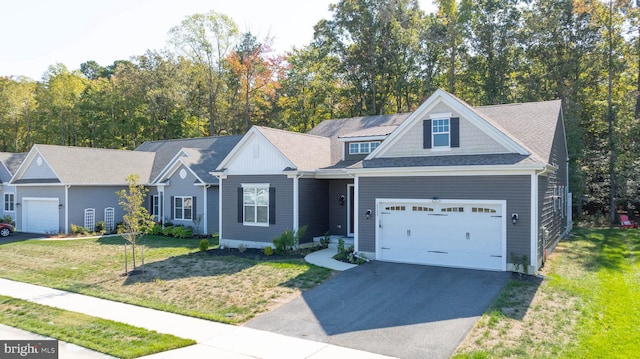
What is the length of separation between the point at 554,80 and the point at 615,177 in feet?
25.2

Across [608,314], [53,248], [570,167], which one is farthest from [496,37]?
[53,248]

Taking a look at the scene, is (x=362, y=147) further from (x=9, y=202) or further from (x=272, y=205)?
(x=9, y=202)

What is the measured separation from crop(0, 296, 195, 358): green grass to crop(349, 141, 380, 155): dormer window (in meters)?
12.2

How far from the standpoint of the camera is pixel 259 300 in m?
11.2

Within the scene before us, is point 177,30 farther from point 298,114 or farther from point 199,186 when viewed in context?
point 199,186

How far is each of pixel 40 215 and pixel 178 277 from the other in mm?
17997

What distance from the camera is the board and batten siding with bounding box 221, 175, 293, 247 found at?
58.9 feet

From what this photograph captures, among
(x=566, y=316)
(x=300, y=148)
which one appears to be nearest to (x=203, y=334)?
(x=566, y=316)

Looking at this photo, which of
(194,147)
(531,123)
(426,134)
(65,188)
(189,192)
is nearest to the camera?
(426,134)

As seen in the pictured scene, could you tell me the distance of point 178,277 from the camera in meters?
13.8

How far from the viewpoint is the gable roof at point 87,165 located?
84.6ft

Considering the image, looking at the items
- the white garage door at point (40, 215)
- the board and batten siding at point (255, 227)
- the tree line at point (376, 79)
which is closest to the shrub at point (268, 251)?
the board and batten siding at point (255, 227)

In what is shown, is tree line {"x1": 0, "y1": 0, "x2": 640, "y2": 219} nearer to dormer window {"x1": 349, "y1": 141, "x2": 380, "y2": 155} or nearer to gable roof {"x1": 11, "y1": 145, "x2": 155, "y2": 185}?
gable roof {"x1": 11, "y1": 145, "x2": 155, "y2": 185}

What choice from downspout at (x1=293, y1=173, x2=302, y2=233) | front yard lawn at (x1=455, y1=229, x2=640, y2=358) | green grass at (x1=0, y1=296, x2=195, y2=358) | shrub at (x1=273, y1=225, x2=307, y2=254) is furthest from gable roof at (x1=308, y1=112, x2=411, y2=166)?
green grass at (x1=0, y1=296, x2=195, y2=358)
